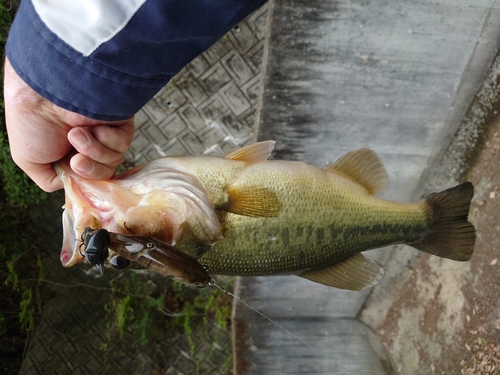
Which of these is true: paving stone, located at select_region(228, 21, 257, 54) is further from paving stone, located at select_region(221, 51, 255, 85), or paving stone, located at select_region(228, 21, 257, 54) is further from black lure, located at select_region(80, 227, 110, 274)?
black lure, located at select_region(80, 227, 110, 274)

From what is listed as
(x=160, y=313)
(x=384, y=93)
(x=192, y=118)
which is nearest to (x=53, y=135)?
(x=384, y=93)

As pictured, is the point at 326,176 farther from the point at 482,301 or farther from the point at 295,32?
the point at 482,301

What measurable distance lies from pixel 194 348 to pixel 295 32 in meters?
4.65

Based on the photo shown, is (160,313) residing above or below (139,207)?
below

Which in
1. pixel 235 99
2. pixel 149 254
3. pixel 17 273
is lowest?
pixel 17 273

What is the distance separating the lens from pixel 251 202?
74.7 inches

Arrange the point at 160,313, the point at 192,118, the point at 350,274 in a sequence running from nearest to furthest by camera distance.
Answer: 1. the point at 350,274
2. the point at 192,118
3. the point at 160,313

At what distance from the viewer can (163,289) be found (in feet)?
19.2

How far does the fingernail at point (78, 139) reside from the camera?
155 centimetres

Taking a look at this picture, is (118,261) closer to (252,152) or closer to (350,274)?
(252,152)

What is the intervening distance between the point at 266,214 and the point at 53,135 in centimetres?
102

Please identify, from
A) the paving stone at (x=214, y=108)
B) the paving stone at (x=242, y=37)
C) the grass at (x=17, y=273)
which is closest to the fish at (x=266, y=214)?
the paving stone at (x=242, y=37)

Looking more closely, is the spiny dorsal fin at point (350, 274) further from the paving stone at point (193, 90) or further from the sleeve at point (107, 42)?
the paving stone at point (193, 90)

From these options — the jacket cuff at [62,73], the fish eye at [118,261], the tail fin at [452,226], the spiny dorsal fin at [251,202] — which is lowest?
the tail fin at [452,226]
